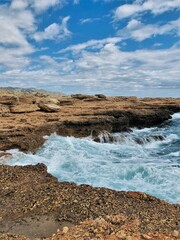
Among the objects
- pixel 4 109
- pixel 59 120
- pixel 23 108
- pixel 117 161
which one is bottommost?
pixel 117 161

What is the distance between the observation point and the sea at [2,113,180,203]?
14641 millimetres

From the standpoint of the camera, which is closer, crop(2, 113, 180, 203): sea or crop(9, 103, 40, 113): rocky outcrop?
crop(2, 113, 180, 203): sea

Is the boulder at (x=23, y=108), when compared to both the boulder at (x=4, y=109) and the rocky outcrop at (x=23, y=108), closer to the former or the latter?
the rocky outcrop at (x=23, y=108)

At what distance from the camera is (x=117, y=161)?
19.3m

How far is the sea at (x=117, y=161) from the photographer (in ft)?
48.0

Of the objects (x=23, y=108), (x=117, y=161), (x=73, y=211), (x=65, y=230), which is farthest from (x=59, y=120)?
(x=65, y=230)

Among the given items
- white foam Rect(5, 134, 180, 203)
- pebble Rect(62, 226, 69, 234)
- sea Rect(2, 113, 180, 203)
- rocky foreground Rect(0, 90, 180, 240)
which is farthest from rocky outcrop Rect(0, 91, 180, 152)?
pebble Rect(62, 226, 69, 234)

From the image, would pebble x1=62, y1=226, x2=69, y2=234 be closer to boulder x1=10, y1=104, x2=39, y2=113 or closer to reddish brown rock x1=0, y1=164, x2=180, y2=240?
reddish brown rock x1=0, y1=164, x2=180, y2=240

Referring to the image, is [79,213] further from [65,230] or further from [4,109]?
[4,109]

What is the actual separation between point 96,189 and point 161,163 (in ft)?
31.5

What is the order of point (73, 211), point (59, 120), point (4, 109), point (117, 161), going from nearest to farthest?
point (73, 211), point (117, 161), point (59, 120), point (4, 109)

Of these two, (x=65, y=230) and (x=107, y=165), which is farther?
(x=107, y=165)

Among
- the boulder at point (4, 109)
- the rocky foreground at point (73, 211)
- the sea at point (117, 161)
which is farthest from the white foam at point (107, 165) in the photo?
the boulder at point (4, 109)

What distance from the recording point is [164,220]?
8.46 m
